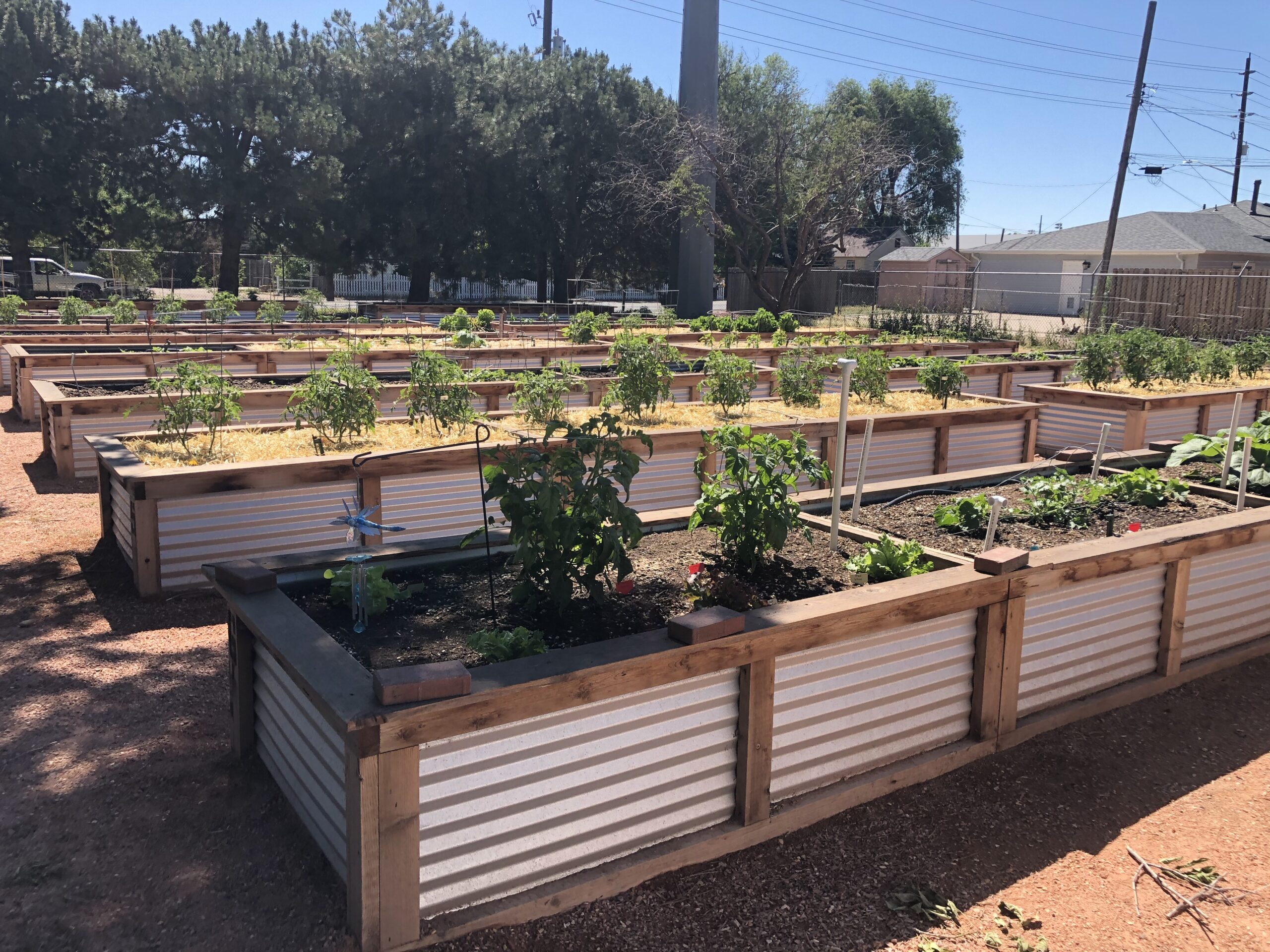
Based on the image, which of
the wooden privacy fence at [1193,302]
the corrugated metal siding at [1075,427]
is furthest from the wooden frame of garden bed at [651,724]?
the wooden privacy fence at [1193,302]

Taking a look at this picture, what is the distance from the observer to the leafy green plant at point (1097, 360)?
1121cm

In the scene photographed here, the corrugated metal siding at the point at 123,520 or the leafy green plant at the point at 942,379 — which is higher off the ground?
the leafy green plant at the point at 942,379

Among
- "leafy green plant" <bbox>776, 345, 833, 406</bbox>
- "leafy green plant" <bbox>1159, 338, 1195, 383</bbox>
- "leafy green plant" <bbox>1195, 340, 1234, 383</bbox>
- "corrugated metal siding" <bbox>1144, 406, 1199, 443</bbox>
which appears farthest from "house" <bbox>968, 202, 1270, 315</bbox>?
"leafy green plant" <bbox>776, 345, 833, 406</bbox>

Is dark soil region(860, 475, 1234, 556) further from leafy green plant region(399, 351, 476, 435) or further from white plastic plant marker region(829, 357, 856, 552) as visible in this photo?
leafy green plant region(399, 351, 476, 435)

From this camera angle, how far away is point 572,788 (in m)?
2.95

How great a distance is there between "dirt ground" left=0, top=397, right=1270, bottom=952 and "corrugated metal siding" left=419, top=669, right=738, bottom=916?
15 centimetres

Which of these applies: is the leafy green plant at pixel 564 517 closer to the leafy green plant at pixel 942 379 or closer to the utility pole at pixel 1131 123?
the leafy green plant at pixel 942 379

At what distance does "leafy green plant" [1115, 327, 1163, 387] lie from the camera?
36.9ft

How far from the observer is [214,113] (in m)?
30.2

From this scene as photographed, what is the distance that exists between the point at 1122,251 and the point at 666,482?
121 ft

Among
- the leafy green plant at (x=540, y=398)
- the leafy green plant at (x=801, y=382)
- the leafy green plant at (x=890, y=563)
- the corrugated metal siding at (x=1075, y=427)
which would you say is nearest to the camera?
the leafy green plant at (x=890, y=563)

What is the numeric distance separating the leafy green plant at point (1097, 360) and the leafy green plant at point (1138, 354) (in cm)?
9

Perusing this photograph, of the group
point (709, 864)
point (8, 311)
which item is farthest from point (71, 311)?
point (709, 864)

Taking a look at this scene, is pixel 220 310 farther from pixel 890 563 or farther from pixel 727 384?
pixel 890 563
